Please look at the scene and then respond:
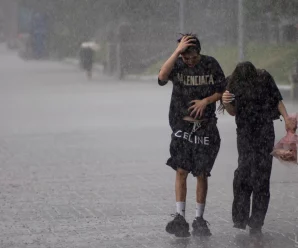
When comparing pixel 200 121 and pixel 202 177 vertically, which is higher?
pixel 200 121

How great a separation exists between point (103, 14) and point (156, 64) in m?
13.5

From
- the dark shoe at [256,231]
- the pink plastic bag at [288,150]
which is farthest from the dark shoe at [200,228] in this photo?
the pink plastic bag at [288,150]

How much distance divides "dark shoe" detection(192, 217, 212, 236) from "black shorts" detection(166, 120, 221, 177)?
0.38 metres

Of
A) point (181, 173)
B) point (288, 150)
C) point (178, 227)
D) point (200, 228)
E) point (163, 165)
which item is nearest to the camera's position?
point (288, 150)

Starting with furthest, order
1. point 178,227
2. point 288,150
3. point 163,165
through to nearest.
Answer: point 163,165, point 178,227, point 288,150

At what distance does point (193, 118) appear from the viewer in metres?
8.85

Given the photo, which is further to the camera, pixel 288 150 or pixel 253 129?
pixel 253 129

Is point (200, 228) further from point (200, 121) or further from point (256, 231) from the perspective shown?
point (200, 121)

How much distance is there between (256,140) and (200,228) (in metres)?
0.85

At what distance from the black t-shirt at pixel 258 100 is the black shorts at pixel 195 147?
11.3 inches

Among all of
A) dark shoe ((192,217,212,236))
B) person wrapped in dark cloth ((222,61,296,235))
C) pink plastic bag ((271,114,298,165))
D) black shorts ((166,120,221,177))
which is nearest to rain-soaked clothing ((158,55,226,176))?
black shorts ((166,120,221,177))

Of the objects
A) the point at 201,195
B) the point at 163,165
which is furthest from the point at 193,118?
→ the point at 163,165

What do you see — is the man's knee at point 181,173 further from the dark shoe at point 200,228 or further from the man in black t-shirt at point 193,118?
the dark shoe at point 200,228

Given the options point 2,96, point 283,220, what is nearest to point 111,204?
point 283,220
